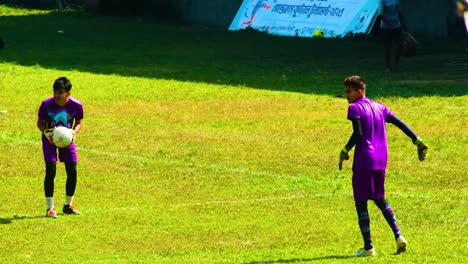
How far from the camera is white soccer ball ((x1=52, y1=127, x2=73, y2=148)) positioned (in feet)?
46.3

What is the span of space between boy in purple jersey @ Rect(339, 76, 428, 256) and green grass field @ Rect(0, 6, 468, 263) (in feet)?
1.08

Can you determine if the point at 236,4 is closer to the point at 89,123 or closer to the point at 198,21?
the point at 198,21

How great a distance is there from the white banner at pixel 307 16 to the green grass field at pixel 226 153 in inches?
52.7

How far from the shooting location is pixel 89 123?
22.5 meters

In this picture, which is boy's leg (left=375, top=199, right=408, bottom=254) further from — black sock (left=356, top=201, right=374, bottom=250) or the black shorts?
the black shorts

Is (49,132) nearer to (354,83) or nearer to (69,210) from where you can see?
(69,210)

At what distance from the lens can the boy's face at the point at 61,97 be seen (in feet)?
46.2

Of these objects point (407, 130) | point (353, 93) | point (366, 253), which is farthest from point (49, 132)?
point (407, 130)

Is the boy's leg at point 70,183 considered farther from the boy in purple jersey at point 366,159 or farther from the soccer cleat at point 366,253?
the soccer cleat at point 366,253

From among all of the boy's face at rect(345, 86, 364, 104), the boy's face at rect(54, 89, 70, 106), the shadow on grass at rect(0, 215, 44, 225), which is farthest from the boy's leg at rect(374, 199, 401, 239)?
the shadow on grass at rect(0, 215, 44, 225)

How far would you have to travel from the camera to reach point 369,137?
11844 millimetres

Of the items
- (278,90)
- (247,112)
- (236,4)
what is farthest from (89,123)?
(236,4)

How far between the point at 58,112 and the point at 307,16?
2496cm

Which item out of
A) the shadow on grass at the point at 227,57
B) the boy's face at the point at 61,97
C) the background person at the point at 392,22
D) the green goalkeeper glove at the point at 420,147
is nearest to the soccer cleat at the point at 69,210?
the boy's face at the point at 61,97
